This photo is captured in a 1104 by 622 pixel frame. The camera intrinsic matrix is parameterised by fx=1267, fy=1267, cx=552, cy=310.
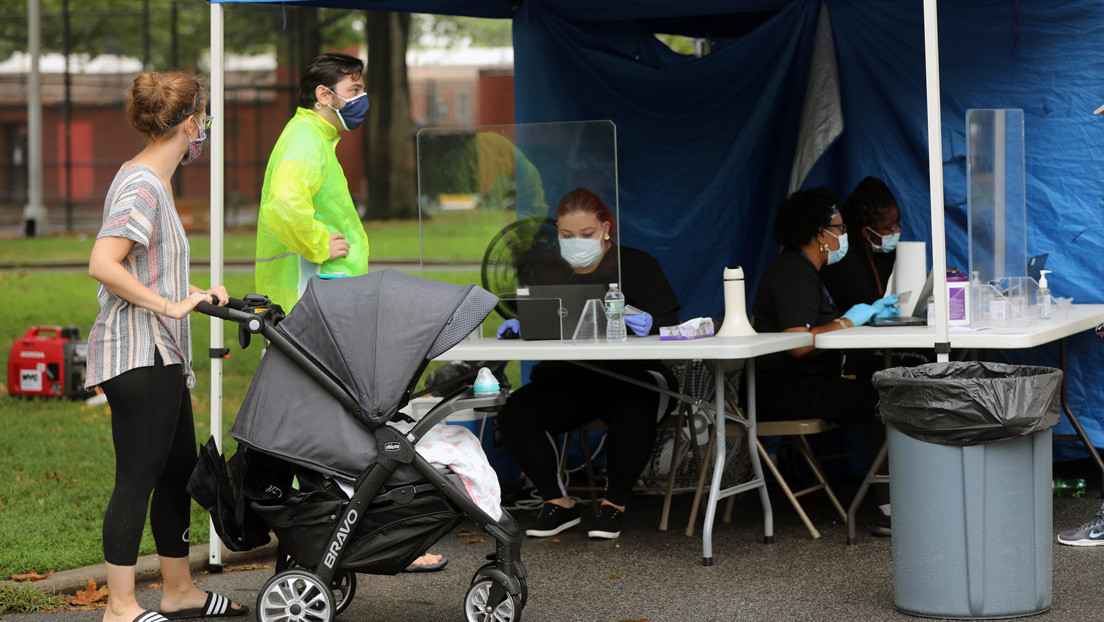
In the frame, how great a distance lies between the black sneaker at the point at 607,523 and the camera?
5.45 metres

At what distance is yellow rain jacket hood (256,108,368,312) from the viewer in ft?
15.5

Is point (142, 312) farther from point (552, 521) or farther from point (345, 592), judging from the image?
point (552, 521)

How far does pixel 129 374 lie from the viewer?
3941 mm

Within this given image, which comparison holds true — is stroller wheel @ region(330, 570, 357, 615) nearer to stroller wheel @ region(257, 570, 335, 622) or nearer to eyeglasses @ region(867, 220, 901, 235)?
stroller wheel @ region(257, 570, 335, 622)

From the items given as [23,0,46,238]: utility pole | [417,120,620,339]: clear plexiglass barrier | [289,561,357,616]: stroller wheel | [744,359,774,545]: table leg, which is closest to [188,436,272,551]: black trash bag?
[289,561,357,616]: stroller wheel

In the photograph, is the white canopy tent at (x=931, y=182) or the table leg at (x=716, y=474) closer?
the white canopy tent at (x=931, y=182)

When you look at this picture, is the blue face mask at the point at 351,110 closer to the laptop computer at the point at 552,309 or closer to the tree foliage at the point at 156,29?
the laptop computer at the point at 552,309

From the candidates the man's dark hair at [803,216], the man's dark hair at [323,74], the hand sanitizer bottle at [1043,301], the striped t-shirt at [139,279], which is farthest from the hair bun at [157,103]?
the hand sanitizer bottle at [1043,301]

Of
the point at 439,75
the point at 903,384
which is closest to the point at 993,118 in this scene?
the point at 903,384

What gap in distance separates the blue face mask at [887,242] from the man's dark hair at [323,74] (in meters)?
2.74

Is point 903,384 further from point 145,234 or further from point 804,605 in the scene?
point 145,234

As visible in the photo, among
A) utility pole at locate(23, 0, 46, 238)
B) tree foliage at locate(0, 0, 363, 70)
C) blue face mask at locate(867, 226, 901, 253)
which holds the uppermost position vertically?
tree foliage at locate(0, 0, 363, 70)

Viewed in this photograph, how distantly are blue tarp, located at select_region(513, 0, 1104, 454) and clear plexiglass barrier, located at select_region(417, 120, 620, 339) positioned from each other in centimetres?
111

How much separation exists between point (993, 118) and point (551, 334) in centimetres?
213
